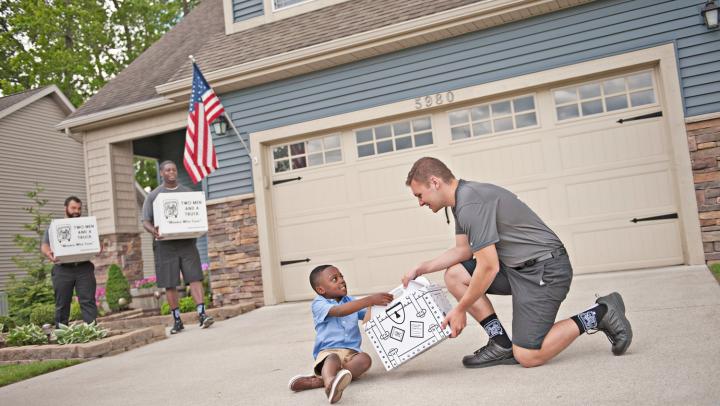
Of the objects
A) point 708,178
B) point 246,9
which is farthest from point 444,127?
point 246,9

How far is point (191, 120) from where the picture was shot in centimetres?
843

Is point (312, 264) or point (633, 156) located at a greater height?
point (633, 156)

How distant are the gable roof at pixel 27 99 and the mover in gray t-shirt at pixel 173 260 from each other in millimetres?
12809

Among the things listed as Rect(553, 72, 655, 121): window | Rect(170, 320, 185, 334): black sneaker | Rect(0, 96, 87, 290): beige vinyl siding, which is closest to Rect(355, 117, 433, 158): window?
Rect(553, 72, 655, 121): window

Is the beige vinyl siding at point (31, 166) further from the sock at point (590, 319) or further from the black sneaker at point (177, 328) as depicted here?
the sock at point (590, 319)

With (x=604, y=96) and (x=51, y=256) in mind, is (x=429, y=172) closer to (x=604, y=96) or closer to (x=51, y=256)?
(x=604, y=96)

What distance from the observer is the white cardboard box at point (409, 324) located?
3.36 m

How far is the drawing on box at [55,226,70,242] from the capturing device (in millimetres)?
6504

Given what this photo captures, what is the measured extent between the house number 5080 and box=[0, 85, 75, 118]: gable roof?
13.8m

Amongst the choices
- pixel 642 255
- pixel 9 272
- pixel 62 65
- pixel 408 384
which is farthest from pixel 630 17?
pixel 62 65

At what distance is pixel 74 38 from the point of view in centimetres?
2409

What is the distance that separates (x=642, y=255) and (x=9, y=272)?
16.0m

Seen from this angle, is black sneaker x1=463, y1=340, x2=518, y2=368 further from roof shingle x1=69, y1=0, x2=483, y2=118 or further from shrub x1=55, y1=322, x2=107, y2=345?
roof shingle x1=69, y1=0, x2=483, y2=118

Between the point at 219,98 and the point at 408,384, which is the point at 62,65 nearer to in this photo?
the point at 219,98
